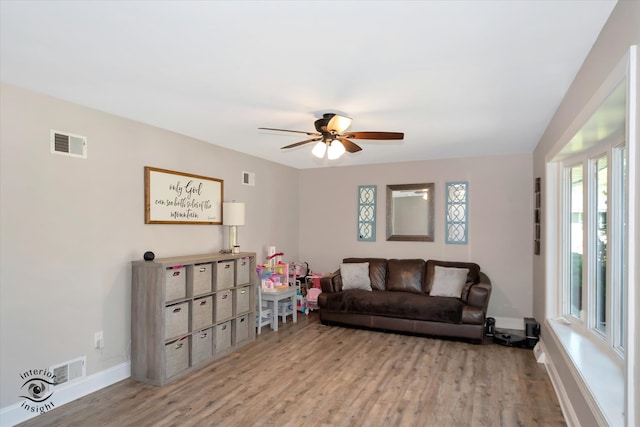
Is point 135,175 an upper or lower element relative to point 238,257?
upper

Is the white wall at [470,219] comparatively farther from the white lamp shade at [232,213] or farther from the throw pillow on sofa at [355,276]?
the white lamp shade at [232,213]

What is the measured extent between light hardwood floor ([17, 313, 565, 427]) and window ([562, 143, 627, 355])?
2.58 feet

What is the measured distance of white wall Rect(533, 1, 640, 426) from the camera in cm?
142

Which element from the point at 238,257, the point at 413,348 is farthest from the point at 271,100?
the point at 413,348

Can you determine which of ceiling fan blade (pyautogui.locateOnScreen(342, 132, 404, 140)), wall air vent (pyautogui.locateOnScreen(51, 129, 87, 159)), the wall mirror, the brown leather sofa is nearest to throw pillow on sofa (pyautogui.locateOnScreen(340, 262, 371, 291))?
the brown leather sofa

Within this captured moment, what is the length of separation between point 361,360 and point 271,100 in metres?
2.82

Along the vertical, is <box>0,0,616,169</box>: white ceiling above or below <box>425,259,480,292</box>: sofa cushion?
above

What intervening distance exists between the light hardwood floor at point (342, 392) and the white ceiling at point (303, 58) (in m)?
2.36

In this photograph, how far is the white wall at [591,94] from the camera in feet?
4.65

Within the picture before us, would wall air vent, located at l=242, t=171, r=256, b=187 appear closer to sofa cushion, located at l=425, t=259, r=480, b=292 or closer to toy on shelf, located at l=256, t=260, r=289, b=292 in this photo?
toy on shelf, located at l=256, t=260, r=289, b=292

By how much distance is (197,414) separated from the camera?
286cm

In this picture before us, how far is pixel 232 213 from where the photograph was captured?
459cm

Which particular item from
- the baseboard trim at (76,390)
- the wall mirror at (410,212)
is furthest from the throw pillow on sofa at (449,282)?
the baseboard trim at (76,390)

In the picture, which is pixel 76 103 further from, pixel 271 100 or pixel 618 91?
pixel 618 91
